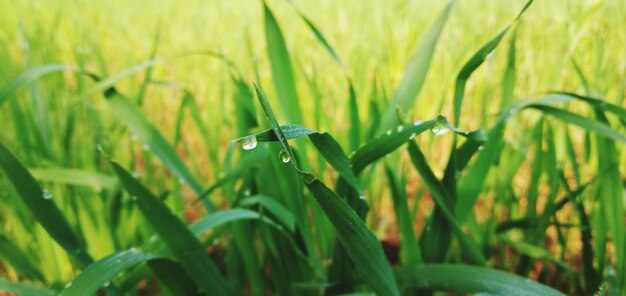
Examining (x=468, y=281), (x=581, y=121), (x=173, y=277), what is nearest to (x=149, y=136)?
(x=173, y=277)

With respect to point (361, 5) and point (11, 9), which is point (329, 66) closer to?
point (361, 5)

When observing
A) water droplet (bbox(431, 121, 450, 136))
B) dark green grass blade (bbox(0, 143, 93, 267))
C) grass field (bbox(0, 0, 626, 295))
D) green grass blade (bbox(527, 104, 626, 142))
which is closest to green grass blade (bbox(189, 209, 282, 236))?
grass field (bbox(0, 0, 626, 295))

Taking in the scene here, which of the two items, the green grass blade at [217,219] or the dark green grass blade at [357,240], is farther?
the green grass blade at [217,219]

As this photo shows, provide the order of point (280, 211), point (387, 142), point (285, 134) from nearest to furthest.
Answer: point (285, 134)
point (387, 142)
point (280, 211)

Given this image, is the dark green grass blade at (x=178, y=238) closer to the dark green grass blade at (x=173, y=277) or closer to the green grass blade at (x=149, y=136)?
the dark green grass blade at (x=173, y=277)

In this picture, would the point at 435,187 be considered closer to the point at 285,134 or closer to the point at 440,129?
the point at 440,129

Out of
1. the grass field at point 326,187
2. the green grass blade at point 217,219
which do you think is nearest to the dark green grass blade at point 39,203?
the grass field at point 326,187

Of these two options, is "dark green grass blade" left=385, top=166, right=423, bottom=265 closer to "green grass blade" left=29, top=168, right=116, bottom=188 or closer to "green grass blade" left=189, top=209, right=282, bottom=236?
"green grass blade" left=189, top=209, right=282, bottom=236
